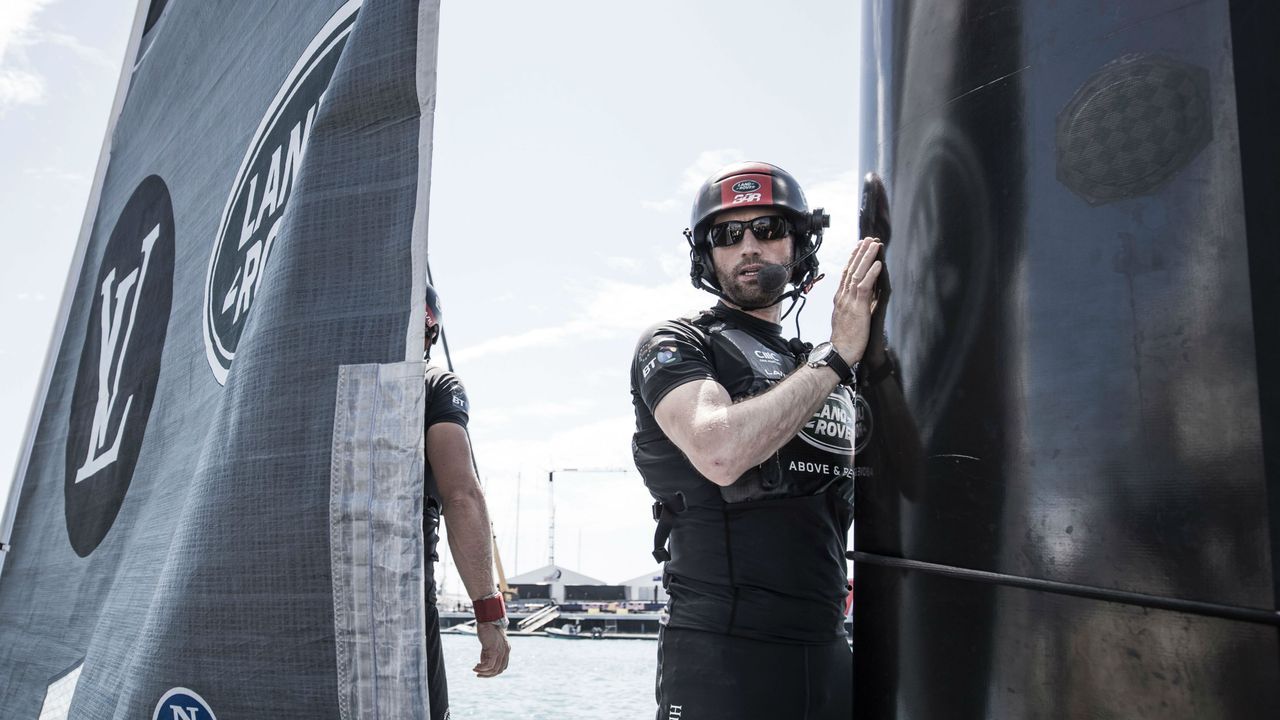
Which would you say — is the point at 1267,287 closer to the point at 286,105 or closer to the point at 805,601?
the point at 805,601

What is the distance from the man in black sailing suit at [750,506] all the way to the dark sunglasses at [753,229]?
0.47ft

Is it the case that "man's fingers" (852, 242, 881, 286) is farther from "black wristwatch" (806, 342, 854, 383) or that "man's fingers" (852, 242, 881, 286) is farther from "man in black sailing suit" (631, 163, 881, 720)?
"black wristwatch" (806, 342, 854, 383)

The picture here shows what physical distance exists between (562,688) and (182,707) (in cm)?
2042

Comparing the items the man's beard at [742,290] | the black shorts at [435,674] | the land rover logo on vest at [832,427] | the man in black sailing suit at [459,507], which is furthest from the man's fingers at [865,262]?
the black shorts at [435,674]

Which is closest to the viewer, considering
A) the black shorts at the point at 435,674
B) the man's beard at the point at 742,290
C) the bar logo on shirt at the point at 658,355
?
the bar logo on shirt at the point at 658,355

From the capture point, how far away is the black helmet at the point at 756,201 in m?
2.12

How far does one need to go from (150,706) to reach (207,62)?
1741 mm

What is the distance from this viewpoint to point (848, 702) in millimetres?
1810

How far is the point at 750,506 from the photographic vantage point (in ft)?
6.03

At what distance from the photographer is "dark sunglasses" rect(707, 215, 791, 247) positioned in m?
2.14

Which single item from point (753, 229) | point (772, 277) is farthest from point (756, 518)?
point (753, 229)

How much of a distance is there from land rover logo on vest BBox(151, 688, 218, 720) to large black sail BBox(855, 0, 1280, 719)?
3.16ft

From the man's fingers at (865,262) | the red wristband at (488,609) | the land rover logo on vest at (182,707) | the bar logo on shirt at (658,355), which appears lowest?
the red wristband at (488,609)

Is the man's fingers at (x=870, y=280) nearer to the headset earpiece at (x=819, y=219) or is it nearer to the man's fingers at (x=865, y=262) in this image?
the man's fingers at (x=865, y=262)
